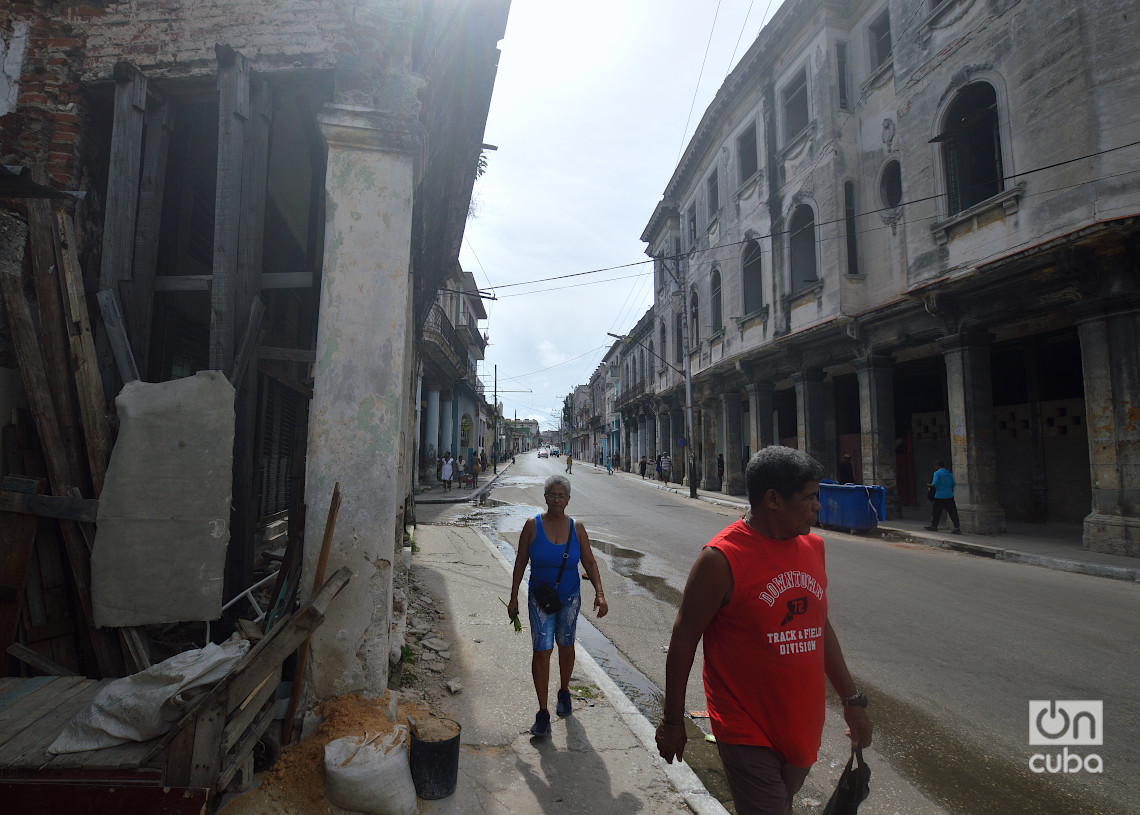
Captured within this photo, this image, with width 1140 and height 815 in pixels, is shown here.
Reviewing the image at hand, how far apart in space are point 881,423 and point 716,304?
1073cm

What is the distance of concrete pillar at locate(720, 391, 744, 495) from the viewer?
23.1 meters

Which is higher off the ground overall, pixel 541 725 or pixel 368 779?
pixel 368 779

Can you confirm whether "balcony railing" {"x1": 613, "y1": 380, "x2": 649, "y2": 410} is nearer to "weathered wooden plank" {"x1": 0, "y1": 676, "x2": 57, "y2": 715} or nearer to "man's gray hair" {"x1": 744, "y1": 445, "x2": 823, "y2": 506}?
"weathered wooden plank" {"x1": 0, "y1": 676, "x2": 57, "y2": 715}

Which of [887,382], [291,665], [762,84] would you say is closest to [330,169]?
[291,665]

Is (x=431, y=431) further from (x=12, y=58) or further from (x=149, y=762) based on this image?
(x=149, y=762)

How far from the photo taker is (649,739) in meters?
3.44

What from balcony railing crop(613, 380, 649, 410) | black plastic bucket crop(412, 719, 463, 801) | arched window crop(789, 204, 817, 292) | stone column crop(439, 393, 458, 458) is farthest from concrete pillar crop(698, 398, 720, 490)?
black plastic bucket crop(412, 719, 463, 801)

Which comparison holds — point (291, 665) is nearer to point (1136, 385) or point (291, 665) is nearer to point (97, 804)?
point (97, 804)

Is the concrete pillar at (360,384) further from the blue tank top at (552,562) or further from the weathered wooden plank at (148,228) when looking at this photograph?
the weathered wooden plank at (148,228)

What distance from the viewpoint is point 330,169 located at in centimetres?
333

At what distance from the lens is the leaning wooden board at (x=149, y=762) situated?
6.77 ft

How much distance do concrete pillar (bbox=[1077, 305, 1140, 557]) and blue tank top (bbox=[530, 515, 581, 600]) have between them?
1032cm

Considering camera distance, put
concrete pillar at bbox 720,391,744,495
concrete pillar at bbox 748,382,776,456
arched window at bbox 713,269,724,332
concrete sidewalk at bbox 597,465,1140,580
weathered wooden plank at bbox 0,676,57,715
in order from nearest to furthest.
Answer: weathered wooden plank at bbox 0,676,57,715, concrete sidewalk at bbox 597,465,1140,580, concrete pillar at bbox 748,382,776,456, concrete pillar at bbox 720,391,744,495, arched window at bbox 713,269,724,332

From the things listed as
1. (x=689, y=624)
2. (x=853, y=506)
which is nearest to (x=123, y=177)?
(x=689, y=624)
